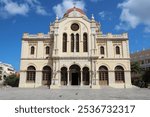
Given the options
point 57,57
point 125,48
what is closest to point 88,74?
point 57,57

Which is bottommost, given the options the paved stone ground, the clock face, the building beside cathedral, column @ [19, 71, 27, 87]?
the paved stone ground

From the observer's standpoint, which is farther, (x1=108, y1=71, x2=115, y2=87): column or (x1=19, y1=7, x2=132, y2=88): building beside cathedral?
(x1=108, y1=71, x2=115, y2=87): column

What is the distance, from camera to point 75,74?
1364 inches

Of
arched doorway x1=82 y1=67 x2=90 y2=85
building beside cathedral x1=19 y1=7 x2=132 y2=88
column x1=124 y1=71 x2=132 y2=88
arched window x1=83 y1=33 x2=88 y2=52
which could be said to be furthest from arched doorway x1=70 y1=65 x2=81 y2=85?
column x1=124 y1=71 x2=132 y2=88

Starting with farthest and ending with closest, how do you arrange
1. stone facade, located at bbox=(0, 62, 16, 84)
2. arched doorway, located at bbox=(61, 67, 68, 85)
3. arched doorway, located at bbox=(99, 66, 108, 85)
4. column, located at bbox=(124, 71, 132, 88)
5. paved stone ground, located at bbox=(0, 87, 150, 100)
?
stone facade, located at bbox=(0, 62, 16, 84) < arched doorway, located at bbox=(99, 66, 108, 85) < column, located at bbox=(124, 71, 132, 88) < arched doorway, located at bbox=(61, 67, 68, 85) < paved stone ground, located at bbox=(0, 87, 150, 100)

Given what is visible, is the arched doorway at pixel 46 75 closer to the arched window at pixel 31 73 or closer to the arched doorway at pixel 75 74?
the arched window at pixel 31 73

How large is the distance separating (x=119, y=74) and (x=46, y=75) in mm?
12230

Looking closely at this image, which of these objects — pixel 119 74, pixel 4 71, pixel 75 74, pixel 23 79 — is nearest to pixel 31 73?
pixel 23 79

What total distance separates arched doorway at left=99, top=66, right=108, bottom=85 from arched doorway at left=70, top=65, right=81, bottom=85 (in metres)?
3.66

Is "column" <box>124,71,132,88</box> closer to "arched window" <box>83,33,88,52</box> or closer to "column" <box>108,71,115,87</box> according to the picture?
"column" <box>108,71,115,87</box>

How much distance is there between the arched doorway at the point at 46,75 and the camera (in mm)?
34906

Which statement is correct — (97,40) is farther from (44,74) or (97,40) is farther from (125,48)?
(44,74)

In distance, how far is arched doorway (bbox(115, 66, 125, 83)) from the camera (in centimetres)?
Result: 3491

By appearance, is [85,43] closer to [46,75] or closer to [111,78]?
[111,78]
